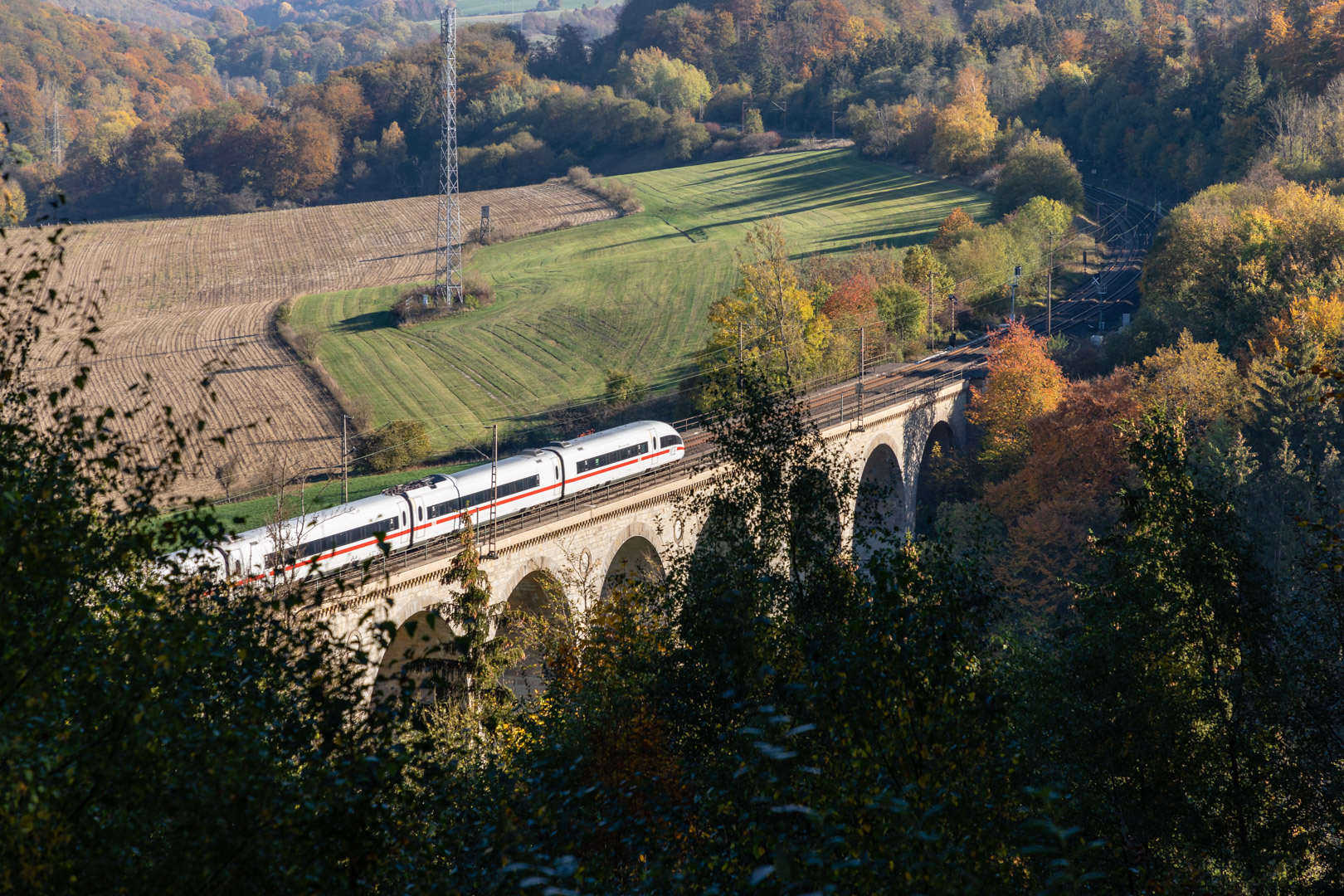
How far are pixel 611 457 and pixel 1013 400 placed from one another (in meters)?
22.5

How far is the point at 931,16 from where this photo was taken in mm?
132000

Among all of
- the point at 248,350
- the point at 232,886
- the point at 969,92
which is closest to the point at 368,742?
the point at 232,886

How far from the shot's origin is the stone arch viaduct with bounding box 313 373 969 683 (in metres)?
25.7

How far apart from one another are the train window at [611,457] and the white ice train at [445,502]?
28 mm

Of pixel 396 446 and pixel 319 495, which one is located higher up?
pixel 319 495

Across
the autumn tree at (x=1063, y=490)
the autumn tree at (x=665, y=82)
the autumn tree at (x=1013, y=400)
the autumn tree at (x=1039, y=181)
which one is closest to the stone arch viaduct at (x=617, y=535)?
the autumn tree at (x=1013, y=400)

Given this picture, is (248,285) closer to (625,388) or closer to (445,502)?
(625,388)

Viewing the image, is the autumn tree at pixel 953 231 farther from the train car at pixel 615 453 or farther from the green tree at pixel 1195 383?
the train car at pixel 615 453

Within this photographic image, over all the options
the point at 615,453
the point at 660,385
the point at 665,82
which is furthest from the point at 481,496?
the point at 665,82

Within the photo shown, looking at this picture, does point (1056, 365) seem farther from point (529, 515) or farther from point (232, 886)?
point (232, 886)

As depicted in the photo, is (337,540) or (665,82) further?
(665,82)

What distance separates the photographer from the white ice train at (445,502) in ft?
84.3

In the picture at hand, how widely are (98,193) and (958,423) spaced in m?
100

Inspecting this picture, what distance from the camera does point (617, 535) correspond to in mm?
32656
